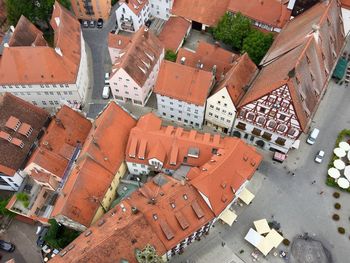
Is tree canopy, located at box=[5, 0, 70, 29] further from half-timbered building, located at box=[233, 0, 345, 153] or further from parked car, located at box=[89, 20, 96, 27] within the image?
half-timbered building, located at box=[233, 0, 345, 153]

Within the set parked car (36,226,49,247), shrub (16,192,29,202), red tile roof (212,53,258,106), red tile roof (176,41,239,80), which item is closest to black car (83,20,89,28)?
red tile roof (176,41,239,80)

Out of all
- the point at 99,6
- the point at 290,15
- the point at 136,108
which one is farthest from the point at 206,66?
the point at 99,6

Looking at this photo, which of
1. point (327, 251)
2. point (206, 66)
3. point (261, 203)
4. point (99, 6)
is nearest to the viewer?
point (327, 251)

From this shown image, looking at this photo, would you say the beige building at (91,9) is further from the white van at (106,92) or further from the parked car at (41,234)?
the parked car at (41,234)

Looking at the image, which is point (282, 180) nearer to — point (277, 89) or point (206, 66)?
point (277, 89)

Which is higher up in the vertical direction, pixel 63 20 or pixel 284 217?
pixel 63 20

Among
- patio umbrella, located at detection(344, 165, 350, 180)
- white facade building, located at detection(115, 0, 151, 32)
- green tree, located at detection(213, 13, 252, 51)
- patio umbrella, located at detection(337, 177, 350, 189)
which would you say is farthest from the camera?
white facade building, located at detection(115, 0, 151, 32)

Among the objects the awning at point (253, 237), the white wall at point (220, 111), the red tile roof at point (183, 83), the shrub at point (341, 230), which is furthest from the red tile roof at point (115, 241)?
the shrub at point (341, 230)

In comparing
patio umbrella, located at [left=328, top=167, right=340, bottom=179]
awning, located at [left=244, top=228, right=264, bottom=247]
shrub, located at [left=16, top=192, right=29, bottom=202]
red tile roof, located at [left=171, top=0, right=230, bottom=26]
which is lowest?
shrub, located at [left=16, top=192, right=29, bottom=202]
